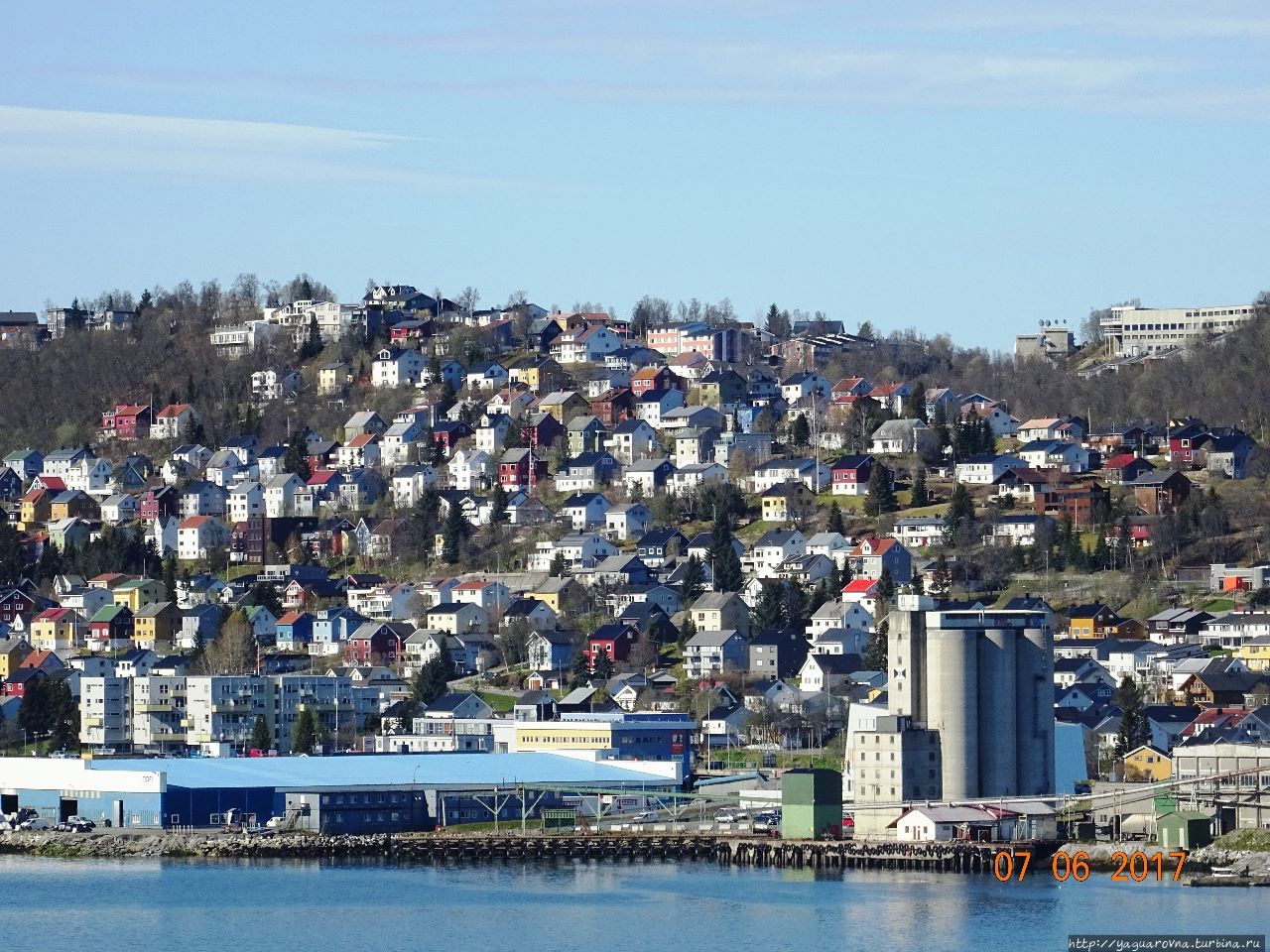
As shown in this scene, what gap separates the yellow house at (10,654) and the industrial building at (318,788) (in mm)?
19954

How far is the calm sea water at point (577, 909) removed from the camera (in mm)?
40969

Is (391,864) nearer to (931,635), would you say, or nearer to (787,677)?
(931,635)

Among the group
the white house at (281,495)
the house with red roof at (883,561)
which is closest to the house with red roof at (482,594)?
the house with red roof at (883,561)

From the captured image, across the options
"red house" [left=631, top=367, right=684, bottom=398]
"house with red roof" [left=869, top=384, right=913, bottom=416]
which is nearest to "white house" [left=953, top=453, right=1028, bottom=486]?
"house with red roof" [left=869, top=384, right=913, bottom=416]

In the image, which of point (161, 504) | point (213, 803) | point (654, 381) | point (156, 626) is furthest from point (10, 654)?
point (654, 381)

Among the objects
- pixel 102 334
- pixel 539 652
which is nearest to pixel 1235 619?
pixel 539 652

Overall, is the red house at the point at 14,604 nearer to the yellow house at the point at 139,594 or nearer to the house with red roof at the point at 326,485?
the yellow house at the point at 139,594

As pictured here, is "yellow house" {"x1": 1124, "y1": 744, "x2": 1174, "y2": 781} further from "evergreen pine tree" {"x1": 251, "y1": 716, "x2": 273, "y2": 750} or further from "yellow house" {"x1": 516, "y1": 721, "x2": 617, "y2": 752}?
"evergreen pine tree" {"x1": 251, "y1": 716, "x2": 273, "y2": 750}

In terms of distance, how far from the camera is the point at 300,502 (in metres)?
93.9

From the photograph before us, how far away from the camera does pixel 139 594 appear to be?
84.1 meters

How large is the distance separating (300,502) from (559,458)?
7.87m

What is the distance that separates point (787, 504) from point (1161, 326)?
36882 millimetres

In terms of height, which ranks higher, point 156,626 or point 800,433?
point 800,433

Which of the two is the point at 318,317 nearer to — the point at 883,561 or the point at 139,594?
the point at 139,594
